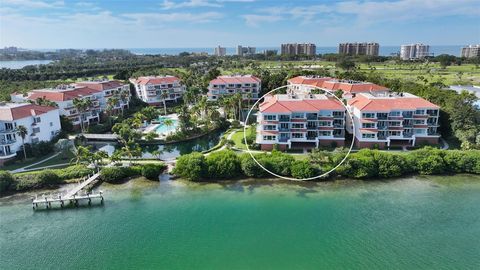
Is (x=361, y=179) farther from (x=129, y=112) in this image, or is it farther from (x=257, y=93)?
(x=129, y=112)

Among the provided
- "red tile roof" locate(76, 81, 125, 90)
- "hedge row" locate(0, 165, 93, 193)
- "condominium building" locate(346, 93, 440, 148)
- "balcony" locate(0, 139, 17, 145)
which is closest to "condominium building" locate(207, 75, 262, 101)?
"red tile roof" locate(76, 81, 125, 90)

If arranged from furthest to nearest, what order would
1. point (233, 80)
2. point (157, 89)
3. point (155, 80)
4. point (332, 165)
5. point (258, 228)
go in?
point (155, 80) < point (157, 89) < point (233, 80) < point (332, 165) < point (258, 228)

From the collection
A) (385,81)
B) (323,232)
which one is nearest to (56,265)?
(323,232)

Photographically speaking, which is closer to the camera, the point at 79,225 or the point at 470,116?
the point at 79,225

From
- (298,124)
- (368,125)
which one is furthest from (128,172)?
(368,125)

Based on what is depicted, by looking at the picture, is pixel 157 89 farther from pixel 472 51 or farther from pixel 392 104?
pixel 472 51

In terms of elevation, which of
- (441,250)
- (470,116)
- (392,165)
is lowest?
(441,250)

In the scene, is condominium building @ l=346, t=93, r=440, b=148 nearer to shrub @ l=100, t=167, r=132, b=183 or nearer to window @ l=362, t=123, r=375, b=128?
window @ l=362, t=123, r=375, b=128
